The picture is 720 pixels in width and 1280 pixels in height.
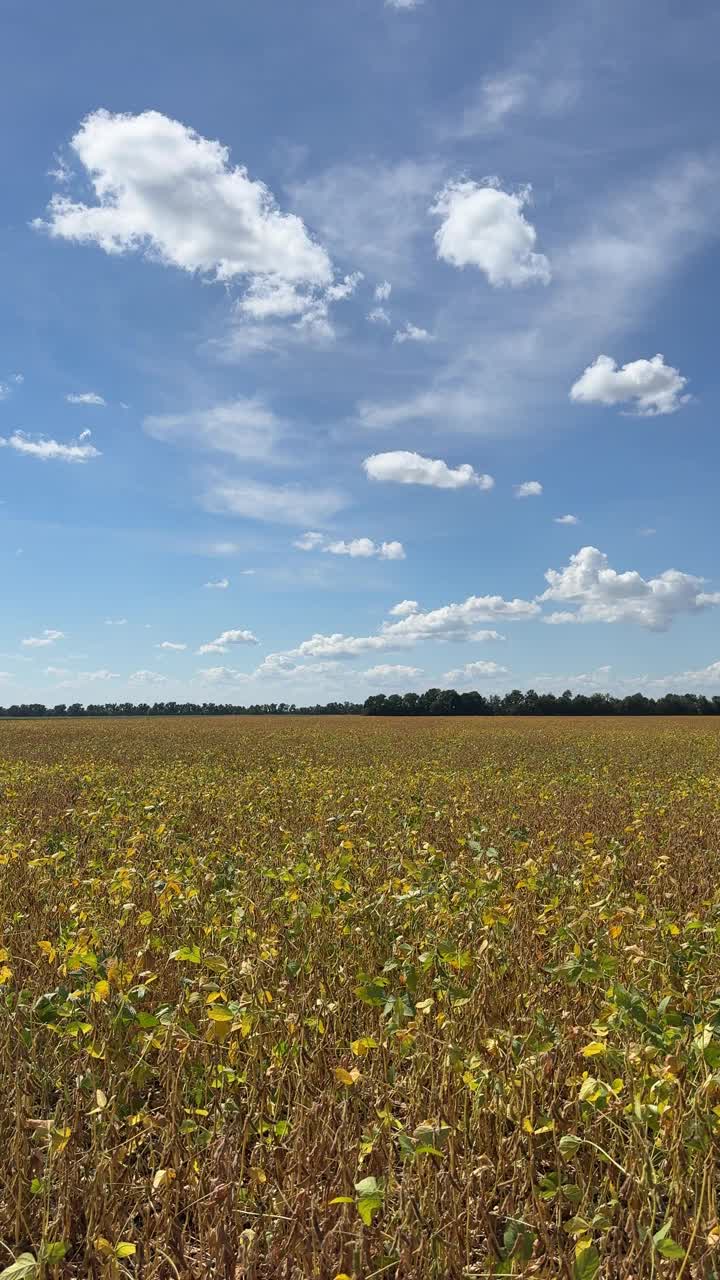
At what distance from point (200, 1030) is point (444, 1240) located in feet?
5.96

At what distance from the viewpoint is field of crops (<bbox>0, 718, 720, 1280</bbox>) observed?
2426 millimetres

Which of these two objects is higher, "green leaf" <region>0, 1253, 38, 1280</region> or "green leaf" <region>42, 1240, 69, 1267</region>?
"green leaf" <region>0, 1253, 38, 1280</region>

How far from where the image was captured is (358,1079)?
3.12 metres

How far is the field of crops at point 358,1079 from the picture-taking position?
243 cm

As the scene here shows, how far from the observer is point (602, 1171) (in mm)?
2941

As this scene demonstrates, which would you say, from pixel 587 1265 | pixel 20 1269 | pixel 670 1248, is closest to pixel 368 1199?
pixel 587 1265

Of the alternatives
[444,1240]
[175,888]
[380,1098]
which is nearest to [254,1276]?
[444,1240]

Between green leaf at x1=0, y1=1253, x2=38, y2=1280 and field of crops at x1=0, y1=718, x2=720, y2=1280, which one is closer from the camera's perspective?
green leaf at x1=0, y1=1253, x2=38, y2=1280

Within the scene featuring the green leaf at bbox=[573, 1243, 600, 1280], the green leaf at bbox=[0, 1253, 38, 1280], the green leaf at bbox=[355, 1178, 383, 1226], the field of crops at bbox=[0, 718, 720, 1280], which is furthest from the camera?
the field of crops at bbox=[0, 718, 720, 1280]

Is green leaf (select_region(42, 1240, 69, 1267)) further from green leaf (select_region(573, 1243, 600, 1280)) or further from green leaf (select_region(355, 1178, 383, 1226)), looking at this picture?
green leaf (select_region(573, 1243, 600, 1280))

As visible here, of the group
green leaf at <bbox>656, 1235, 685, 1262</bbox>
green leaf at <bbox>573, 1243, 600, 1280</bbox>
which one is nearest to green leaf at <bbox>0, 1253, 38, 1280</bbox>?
green leaf at <bbox>573, 1243, 600, 1280</bbox>

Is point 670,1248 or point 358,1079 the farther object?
point 358,1079

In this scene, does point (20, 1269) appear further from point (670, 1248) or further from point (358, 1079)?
point (670, 1248)

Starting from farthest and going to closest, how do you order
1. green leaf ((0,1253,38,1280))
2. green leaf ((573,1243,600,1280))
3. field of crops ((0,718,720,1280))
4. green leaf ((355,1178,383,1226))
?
field of crops ((0,718,720,1280))
green leaf ((355,1178,383,1226))
green leaf ((573,1243,600,1280))
green leaf ((0,1253,38,1280))
